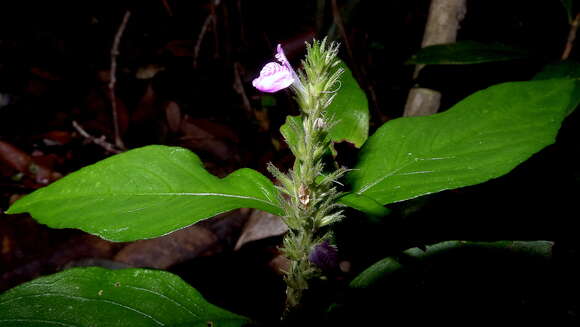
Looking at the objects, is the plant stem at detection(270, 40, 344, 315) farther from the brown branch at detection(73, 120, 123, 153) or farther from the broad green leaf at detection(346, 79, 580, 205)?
the brown branch at detection(73, 120, 123, 153)

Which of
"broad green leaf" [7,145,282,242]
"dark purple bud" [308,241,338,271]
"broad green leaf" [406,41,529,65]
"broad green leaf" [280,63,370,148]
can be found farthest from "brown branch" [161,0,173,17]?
"dark purple bud" [308,241,338,271]

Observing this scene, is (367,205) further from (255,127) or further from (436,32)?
(255,127)

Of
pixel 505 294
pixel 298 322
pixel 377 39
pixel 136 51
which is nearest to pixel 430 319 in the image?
pixel 505 294

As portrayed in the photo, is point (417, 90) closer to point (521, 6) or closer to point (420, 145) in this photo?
point (420, 145)

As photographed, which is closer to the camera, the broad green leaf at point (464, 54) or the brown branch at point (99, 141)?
the broad green leaf at point (464, 54)

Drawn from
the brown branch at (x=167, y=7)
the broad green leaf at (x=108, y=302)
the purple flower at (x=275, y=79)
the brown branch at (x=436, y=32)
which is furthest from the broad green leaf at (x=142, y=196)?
the brown branch at (x=167, y=7)

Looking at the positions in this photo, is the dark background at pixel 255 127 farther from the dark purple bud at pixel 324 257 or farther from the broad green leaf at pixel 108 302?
the broad green leaf at pixel 108 302
